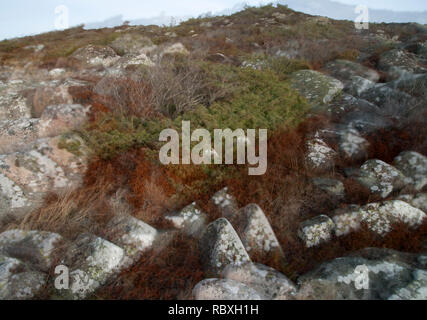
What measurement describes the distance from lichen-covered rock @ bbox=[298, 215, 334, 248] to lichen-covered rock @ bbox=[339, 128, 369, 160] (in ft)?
7.04

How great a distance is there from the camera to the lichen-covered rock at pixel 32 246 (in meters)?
3.48

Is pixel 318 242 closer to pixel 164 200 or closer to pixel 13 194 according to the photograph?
pixel 164 200

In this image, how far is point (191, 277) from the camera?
337 centimetres

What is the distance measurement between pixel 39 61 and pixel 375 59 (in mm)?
16294

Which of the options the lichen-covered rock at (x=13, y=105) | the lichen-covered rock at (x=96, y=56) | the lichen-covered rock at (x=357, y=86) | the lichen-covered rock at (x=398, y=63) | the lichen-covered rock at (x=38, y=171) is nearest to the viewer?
the lichen-covered rock at (x=38, y=171)

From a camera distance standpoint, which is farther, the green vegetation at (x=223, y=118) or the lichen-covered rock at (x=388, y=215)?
the green vegetation at (x=223, y=118)

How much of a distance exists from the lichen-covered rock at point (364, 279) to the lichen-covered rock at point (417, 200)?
1.23 metres

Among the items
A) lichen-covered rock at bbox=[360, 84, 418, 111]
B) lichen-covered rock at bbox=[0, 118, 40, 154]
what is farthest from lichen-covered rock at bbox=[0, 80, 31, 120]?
lichen-covered rock at bbox=[360, 84, 418, 111]

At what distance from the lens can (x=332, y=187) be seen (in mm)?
4746

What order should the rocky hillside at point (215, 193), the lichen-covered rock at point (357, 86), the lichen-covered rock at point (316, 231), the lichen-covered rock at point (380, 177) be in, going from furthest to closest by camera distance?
the lichen-covered rock at point (357, 86), the lichen-covered rock at point (380, 177), the lichen-covered rock at point (316, 231), the rocky hillside at point (215, 193)

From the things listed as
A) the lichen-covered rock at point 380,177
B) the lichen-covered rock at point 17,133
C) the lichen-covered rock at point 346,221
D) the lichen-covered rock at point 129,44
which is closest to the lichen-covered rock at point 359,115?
the lichen-covered rock at point 380,177

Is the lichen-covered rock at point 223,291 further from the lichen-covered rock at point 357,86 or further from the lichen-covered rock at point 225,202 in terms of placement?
the lichen-covered rock at point 357,86

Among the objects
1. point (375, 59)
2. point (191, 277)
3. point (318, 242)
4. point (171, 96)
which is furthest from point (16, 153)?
point (375, 59)

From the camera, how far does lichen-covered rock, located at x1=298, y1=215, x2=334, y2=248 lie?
402 cm
